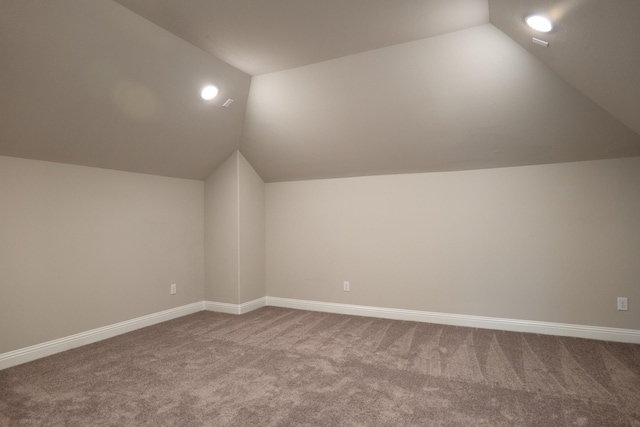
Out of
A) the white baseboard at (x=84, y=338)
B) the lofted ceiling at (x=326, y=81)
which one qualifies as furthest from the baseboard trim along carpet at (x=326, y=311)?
the lofted ceiling at (x=326, y=81)

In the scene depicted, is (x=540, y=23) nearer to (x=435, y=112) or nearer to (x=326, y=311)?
(x=435, y=112)

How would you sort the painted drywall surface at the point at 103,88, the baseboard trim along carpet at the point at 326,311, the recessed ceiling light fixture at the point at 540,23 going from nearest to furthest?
1. the recessed ceiling light fixture at the point at 540,23
2. the painted drywall surface at the point at 103,88
3. the baseboard trim along carpet at the point at 326,311

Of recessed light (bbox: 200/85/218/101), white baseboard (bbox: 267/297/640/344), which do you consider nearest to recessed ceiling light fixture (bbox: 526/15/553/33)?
recessed light (bbox: 200/85/218/101)

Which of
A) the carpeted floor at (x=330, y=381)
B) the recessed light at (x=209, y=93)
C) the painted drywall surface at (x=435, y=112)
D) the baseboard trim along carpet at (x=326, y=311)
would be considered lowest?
the carpeted floor at (x=330, y=381)

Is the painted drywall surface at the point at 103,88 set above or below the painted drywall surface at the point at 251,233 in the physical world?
above

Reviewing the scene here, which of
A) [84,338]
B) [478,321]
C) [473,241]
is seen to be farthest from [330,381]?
[84,338]

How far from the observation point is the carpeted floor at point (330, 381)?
85.6 inches

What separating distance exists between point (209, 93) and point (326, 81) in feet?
3.72

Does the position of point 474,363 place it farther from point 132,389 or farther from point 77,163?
point 77,163

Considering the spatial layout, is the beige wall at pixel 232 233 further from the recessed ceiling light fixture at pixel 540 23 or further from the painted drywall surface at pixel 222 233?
the recessed ceiling light fixture at pixel 540 23

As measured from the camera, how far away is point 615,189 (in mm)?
3428

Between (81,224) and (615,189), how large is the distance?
5077 millimetres

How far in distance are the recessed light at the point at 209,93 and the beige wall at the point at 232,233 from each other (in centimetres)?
113

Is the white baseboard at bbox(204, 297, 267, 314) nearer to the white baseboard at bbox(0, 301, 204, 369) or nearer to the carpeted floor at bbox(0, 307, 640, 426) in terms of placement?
the white baseboard at bbox(0, 301, 204, 369)
